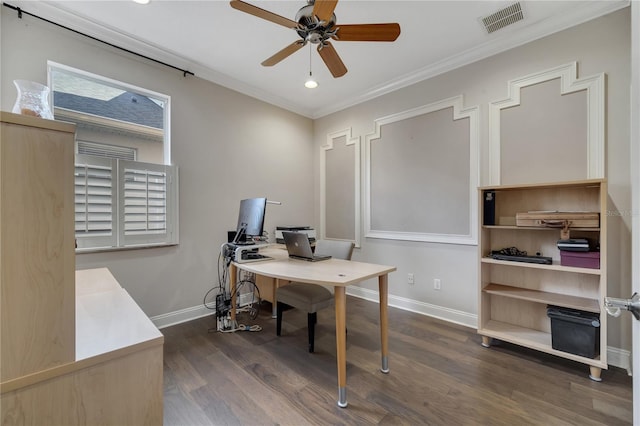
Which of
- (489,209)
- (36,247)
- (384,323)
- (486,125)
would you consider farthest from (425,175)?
(36,247)

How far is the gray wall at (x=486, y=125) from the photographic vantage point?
6.52 ft

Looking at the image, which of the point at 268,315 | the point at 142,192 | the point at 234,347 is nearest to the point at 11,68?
the point at 142,192

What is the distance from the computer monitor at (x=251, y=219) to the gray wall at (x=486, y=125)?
69.9 inches

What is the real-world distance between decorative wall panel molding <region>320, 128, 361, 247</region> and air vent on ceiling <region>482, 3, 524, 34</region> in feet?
5.92

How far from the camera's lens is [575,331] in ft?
6.34

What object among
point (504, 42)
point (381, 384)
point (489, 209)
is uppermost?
point (504, 42)

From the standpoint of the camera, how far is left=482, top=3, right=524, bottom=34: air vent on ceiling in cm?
212

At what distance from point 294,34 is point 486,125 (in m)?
2.08

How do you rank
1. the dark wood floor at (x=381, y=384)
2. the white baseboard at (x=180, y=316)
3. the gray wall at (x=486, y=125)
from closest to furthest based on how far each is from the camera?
the dark wood floor at (x=381, y=384), the gray wall at (x=486, y=125), the white baseboard at (x=180, y=316)

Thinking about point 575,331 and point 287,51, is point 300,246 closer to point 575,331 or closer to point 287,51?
point 287,51

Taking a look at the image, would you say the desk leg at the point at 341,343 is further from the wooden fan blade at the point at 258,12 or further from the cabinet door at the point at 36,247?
the wooden fan blade at the point at 258,12

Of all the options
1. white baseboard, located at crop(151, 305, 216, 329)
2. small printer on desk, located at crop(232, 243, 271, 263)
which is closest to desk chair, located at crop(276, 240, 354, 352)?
small printer on desk, located at crop(232, 243, 271, 263)

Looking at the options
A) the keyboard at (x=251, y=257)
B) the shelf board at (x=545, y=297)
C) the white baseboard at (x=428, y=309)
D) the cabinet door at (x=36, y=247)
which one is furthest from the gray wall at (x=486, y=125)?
the cabinet door at (x=36, y=247)

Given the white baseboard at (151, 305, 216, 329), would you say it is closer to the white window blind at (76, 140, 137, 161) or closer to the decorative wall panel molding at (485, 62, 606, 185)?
the white window blind at (76, 140, 137, 161)
